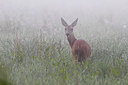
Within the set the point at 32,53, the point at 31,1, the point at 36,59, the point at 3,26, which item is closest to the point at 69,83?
the point at 36,59

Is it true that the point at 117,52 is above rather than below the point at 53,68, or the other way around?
below

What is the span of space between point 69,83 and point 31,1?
23.2 metres

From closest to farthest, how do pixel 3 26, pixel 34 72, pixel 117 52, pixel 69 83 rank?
1. pixel 69 83
2. pixel 34 72
3. pixel 117 52
4. pixel 3 26

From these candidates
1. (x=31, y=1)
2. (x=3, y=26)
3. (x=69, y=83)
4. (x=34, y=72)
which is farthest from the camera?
(x=31, y=1)

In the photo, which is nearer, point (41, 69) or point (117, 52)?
point (41, 69)

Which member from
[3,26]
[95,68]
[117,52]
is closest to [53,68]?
[95,68]

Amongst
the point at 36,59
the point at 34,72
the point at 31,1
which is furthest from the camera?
the point at 31,1

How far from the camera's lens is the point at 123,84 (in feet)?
12.5

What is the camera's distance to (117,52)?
5879 mm

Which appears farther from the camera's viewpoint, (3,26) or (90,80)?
(3,26)

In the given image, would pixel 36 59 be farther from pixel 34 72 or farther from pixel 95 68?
pixel 95 68

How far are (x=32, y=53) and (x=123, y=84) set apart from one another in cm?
276

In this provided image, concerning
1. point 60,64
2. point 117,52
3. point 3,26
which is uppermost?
point 3,26

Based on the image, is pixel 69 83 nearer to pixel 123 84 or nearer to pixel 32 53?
pixel 123 84
